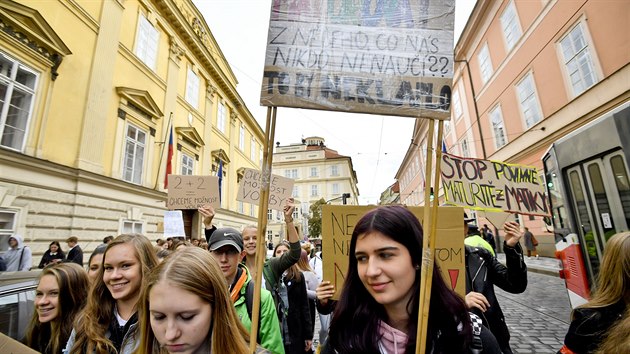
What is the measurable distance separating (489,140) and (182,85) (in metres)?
17.6

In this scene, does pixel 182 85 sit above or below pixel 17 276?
above

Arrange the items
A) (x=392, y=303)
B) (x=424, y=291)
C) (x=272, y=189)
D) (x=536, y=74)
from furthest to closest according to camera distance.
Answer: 1. (x=536, y=74)
2. (x=272, y=189)
3. (x=392, y=303)
4. (x=424, y=291)

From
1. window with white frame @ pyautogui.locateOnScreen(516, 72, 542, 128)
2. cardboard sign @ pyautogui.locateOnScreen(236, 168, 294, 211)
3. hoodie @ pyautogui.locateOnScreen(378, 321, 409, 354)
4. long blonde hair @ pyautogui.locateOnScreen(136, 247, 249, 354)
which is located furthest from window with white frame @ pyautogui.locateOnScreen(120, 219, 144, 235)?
window with white frame @ pyautogui.locateOnScreen(516, 72, 542, 128)

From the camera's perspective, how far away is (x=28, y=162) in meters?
7.84

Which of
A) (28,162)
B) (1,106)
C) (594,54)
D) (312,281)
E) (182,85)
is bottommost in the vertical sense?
(312,281)

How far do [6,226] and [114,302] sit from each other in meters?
8.30

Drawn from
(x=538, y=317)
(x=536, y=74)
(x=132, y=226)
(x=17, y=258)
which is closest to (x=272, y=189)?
(x=538, y=317)

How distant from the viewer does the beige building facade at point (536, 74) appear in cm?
985

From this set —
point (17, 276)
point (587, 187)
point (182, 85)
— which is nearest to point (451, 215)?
point (17, 276)

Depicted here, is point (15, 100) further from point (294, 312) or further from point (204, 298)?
point (204, 298)

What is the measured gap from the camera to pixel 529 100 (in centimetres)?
1438

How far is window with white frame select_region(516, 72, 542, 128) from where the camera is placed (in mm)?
13844

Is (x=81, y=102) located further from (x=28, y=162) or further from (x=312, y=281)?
(x=312, y=281)

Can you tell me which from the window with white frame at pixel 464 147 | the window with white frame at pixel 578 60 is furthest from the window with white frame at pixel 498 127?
the window with white frame at pixel 578 60
